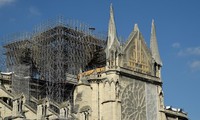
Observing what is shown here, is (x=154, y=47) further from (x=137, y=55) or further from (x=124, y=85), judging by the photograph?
(x=124, y=85)

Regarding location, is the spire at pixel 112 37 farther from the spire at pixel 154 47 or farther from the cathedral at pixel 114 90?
the spire at pixel 154 47

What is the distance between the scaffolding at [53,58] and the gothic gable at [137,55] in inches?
248

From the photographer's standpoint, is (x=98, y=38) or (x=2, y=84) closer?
(x=2, y=84)

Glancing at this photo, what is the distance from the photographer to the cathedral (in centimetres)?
5469

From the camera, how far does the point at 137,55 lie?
2463 inches

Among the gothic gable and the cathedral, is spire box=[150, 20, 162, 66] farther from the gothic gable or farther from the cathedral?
the gothic gable

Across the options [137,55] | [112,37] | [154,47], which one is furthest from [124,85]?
[154,47]

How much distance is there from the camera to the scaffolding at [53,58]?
202 ft

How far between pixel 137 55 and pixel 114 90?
23.8 feet

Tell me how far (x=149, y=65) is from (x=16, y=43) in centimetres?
1680

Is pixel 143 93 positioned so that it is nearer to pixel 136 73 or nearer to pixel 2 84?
pixel 136 73

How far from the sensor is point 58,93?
6097 centimetres

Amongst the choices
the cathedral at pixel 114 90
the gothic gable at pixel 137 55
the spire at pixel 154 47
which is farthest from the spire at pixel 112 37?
the spire at pixel 154 47

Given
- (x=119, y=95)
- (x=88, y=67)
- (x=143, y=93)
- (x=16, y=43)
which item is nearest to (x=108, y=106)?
(x=119, y=95)
